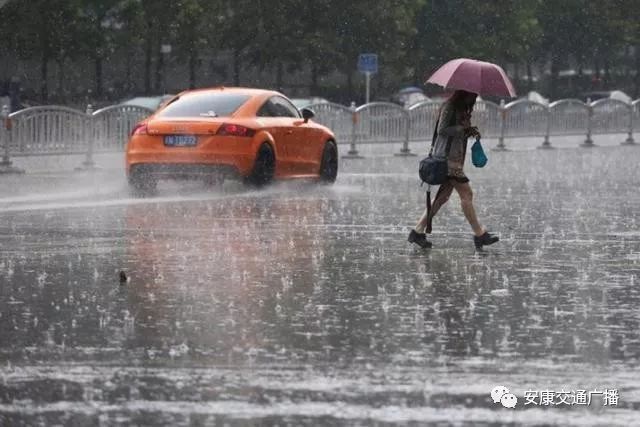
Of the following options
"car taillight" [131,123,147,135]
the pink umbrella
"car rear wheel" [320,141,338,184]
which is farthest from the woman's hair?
"car rear wheel" [320,141,338,184]

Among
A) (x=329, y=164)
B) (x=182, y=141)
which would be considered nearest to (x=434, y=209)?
(x=182, y=141)

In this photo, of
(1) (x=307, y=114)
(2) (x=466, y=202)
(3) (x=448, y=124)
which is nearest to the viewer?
(3) (x=448, y=124)

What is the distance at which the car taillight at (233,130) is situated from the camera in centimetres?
2269

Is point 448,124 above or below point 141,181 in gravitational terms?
above

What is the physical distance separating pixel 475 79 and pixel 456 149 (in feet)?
2.38

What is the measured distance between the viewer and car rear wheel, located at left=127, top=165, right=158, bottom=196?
22.7 meters

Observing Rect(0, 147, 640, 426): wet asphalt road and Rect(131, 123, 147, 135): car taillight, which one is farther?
Rect(131, 123, 147, 135): car taillight

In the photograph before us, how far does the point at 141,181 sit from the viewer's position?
74.9 feet

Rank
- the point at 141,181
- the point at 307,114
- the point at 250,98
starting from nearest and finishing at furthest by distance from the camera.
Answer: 1. the point at 141,181
2. the point at 250,98
3. the point at 307,114

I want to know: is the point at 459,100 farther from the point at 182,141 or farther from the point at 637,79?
the point at 637,79

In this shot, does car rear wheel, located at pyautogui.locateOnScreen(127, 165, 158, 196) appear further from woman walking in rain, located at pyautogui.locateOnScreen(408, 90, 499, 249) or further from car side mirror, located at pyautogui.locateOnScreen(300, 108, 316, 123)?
woman walking in rain, located at pyautogui.locateOnScreen(408, 90, 499, 249)

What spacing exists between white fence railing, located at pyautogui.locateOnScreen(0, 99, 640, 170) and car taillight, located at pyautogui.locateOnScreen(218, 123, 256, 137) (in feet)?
11.5

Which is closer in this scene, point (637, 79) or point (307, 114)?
point (307, 114)

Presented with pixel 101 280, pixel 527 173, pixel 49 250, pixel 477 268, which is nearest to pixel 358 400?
pixel 101 280
